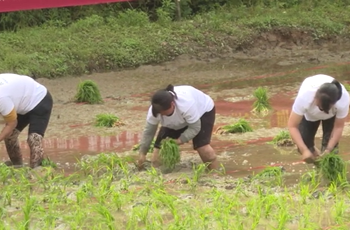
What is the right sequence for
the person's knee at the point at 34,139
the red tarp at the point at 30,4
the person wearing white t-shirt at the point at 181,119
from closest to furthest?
the person wearing white t-shirt at the point at 181,119 < the person's knee at the point at 34,139 < the red tarp at the point at 30,4

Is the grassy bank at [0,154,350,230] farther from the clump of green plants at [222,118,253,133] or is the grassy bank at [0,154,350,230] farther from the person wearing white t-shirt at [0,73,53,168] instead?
the clump of green plants at [222,118,253,133]

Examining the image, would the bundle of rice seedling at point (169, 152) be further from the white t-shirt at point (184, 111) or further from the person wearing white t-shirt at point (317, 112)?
the person wearing white t-shirt at point (317, 112)

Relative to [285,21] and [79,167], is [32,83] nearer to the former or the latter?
[79,167]

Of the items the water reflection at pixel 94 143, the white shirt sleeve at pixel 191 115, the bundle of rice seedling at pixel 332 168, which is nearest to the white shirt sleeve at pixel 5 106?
the white shirt sleeve at pixel 191 115

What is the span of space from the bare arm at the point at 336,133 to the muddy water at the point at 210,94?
715 millimetres

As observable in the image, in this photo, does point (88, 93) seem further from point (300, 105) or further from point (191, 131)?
point (300, 105)

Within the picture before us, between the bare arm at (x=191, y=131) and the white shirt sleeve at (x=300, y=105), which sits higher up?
the white shirt sleeve at (x=300, y=105)

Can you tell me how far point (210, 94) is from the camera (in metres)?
11.5

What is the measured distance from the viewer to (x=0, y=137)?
695 cm

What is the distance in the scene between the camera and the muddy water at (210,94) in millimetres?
8211

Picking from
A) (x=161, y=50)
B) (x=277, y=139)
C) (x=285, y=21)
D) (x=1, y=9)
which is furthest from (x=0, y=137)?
(x=285, y=21)

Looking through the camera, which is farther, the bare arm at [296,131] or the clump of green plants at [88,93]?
the clump of green plants at [88,93]

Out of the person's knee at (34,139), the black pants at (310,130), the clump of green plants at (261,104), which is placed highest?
the black pants at (310,130)

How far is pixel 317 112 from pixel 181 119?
3.94 ft
